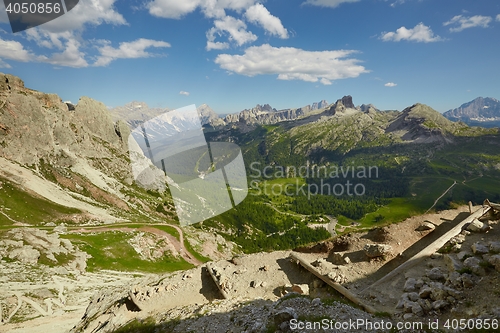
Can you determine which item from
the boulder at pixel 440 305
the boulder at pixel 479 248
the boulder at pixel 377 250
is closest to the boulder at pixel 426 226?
the boulder at pixel 377 250

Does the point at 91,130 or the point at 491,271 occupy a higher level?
the point at 91,130

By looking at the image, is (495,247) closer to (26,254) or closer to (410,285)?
(410,285)

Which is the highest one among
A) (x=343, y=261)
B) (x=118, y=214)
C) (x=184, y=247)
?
(x=343, y=261)

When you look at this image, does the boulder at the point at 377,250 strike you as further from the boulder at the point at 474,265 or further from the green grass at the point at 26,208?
the green grass at the point at 26,208

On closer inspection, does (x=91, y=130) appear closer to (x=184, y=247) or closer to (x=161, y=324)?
(x=184, y=247)

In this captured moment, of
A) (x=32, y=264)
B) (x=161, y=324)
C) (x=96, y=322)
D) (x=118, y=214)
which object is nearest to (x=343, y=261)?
(x=161, y=324)

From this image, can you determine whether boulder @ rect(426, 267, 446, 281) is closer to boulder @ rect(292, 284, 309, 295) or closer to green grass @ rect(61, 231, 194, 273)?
boulder @ rect(292, 284, 309, 295)
